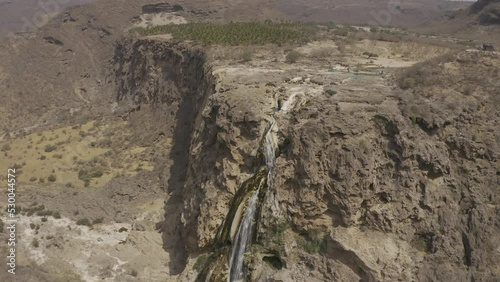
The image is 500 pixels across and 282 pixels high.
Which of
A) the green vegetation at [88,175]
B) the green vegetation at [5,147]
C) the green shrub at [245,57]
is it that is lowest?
the green vegetation at [5,147]

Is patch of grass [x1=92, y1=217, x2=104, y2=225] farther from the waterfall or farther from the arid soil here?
the waterfall

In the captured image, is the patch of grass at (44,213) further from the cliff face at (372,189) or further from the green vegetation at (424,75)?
the green vegetation at (424,75)

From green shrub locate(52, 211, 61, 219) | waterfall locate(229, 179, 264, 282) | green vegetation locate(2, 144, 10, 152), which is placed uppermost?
waterfall locate(229, 179, 264, 282)

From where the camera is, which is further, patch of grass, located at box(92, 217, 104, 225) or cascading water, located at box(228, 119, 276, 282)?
patch of grass, located at box(92, 217, 104, 225)

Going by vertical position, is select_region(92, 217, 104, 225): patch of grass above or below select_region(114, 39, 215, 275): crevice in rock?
below

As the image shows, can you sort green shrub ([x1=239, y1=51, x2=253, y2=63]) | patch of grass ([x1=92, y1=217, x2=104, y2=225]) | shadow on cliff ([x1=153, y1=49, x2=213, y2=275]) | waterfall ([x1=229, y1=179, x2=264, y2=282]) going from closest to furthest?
waterfall ([x1=229, y1=179, x2=264, y2=282]), shadow on cliff ([x1=153, y1=49, x2=213, y2=275]), patch of grass ([x1=92, y1=217, x2=104, y2=225]), green shrub ([x1=239, y1=51, x2=253, y2=63])

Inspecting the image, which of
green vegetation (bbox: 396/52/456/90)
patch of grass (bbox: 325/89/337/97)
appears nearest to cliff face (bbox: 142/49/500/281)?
patch of grass (bbox: 325/89/337/97)

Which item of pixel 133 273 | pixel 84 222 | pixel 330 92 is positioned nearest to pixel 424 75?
pixel 330 92

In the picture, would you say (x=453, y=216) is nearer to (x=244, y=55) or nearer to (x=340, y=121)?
(x=340, y=121)

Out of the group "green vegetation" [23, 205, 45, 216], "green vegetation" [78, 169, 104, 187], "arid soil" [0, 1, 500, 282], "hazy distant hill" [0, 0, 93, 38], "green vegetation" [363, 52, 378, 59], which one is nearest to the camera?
"arid soil" [0, 1, 500, 282]

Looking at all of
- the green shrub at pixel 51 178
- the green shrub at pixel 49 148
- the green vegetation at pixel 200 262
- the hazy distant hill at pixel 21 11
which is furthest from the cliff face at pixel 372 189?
the hazy distant hill at pixel 21 11
